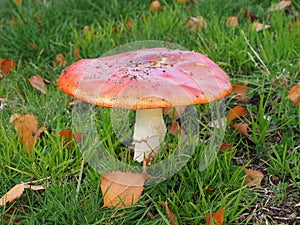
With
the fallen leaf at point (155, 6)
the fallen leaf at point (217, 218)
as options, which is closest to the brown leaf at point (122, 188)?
the fallen leaf at point (217, 218)

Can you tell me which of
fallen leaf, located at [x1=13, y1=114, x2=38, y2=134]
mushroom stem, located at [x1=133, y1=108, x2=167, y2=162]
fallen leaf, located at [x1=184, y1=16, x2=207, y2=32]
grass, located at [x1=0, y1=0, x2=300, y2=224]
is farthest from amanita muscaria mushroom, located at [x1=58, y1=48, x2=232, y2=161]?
fallen leaf, located at [x1=184, y1=16, x2=207, y2=32]

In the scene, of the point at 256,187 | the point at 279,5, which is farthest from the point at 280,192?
the point at 279,5

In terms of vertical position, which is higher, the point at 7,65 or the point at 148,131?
the point at 148,131

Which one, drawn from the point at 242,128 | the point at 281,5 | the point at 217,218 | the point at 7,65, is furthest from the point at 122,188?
the point at 281,5

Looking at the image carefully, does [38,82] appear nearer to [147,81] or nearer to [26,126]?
[26,126]

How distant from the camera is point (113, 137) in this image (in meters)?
2.64

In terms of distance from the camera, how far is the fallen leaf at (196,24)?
3.58 m

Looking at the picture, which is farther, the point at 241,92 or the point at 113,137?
the point at 241,92

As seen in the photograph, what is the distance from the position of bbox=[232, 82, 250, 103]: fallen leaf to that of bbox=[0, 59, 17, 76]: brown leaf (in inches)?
63.2

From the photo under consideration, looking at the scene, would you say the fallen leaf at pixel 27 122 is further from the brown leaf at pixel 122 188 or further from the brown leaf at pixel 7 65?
the brown leaf at pixel 7 65

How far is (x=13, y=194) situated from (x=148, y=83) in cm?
82

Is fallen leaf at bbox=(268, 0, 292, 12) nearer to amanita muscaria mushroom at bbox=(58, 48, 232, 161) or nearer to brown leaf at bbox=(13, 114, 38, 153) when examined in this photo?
amanita muscaria mushroom at bbox=(58, 48, 232, 161)

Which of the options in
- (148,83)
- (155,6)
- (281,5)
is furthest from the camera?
(155,6)

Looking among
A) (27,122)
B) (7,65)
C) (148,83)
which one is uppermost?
(148,83)
